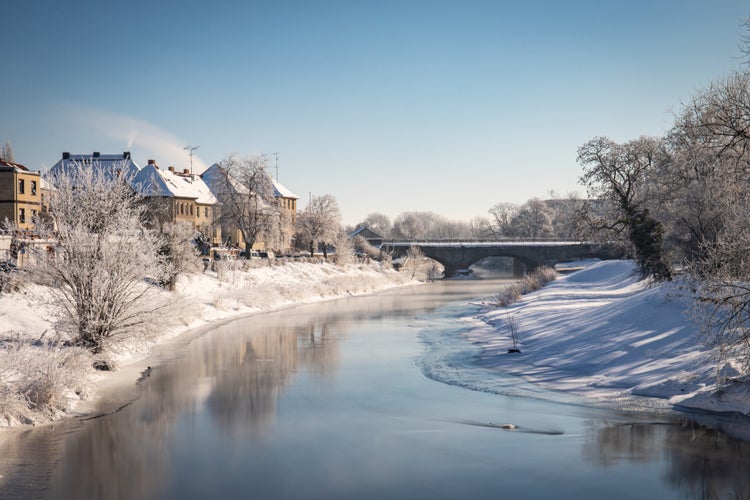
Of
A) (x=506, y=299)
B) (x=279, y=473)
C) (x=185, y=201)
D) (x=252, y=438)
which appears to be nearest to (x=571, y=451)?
(x=279, y=473)

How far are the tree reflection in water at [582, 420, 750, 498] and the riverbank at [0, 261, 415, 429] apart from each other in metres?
13.0

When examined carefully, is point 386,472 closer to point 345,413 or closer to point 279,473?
point 279,473

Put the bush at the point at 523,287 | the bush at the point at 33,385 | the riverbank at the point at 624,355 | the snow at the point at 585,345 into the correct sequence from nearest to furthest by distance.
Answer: the bush at the point at 33,385
the riverbank at the point at 624,355
the snow at the point at 585,345
the bush at the point at 523,287

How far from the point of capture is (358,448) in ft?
48.7

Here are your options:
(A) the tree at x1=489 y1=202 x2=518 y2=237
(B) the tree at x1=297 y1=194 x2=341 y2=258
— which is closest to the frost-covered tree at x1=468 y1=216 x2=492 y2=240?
(A) the tree at x1=489 y1=202 x2=518 y2=237

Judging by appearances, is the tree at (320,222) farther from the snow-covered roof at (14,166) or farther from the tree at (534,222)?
the tree at (534,222)

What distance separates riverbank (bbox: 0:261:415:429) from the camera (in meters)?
16.6

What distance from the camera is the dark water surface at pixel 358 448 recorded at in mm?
12391

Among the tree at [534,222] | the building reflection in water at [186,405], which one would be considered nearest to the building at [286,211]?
the building reflection in water at [186,405]

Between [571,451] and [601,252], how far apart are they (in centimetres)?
7799

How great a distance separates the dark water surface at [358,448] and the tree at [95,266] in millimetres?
2671

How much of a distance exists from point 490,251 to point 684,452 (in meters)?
81.2

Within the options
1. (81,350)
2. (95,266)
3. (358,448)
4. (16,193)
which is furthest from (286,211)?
(358,448)

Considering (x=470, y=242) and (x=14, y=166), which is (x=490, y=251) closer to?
(x=470, y=242)
